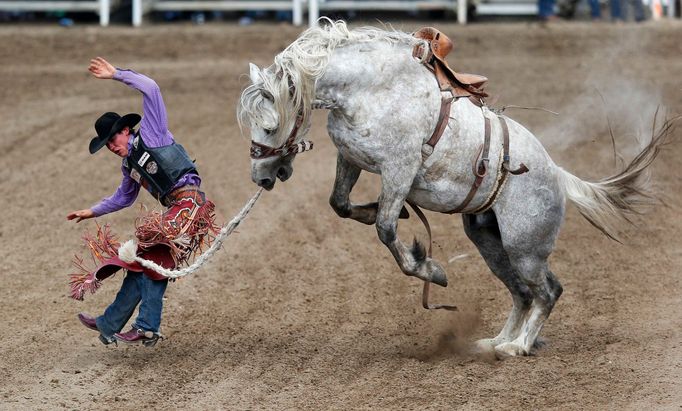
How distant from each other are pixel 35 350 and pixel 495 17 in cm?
1282

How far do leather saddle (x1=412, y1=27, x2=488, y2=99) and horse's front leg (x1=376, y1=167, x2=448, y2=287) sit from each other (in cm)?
57

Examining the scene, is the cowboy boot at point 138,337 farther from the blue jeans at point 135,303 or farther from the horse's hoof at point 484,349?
the horse's hoof at point 484,349

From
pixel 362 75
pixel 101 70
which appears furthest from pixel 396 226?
pixel 101 70

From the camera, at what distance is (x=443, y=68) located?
252 inches

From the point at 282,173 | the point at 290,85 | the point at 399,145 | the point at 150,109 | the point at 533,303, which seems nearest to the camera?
the point at 290,85

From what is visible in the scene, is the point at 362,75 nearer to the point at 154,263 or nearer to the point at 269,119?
the point at 269,119

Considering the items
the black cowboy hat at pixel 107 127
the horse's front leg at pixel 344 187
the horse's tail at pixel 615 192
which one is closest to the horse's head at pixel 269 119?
the horse's front leg at pixel 344 187

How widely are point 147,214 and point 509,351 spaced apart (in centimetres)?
232

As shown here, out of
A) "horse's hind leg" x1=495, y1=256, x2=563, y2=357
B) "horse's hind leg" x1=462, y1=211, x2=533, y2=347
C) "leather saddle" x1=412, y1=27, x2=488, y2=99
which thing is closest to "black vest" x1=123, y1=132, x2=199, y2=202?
"leather saddle" x1=412, y1=27, x2=488, y2=99

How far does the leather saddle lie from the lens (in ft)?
20.9

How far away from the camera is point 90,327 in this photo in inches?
260

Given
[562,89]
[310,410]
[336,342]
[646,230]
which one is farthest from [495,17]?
[310,410]

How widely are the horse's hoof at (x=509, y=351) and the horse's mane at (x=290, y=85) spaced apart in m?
1.89

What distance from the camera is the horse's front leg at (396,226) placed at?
20.5ft
